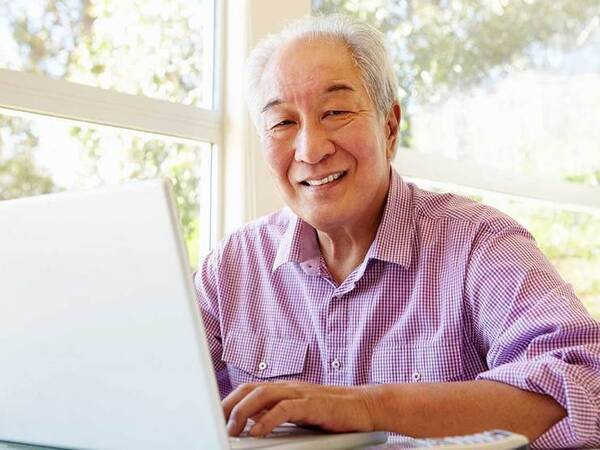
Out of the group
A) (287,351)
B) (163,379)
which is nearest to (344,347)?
(287,351)

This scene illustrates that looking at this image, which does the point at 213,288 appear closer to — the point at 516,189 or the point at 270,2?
the point at 270,2

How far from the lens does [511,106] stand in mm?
3361

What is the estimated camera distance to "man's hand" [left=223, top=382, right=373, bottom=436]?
111 cm

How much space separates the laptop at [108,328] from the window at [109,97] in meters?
Result: 1.03

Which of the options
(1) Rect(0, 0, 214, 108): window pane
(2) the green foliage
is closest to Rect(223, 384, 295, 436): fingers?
(1) Rect(0, 0, 214, 108): window pane

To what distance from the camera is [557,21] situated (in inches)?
138

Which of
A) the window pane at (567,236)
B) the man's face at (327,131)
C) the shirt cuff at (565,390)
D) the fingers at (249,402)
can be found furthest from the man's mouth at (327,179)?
the window pane at (567,236)

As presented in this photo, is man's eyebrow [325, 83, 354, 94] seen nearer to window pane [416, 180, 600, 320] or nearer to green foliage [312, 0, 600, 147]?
green foliage [312, 0, 600, 147]

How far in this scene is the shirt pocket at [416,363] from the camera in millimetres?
1613

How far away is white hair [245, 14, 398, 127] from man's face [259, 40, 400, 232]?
0.02 metres

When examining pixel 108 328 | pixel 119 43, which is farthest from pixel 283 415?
pixel 119 43

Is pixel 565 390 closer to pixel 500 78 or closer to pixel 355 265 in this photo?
pixel 355 265

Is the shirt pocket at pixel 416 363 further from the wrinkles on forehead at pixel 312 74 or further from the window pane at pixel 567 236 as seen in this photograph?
the window pane at pixel 567 236

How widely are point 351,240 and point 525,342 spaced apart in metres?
0.47
